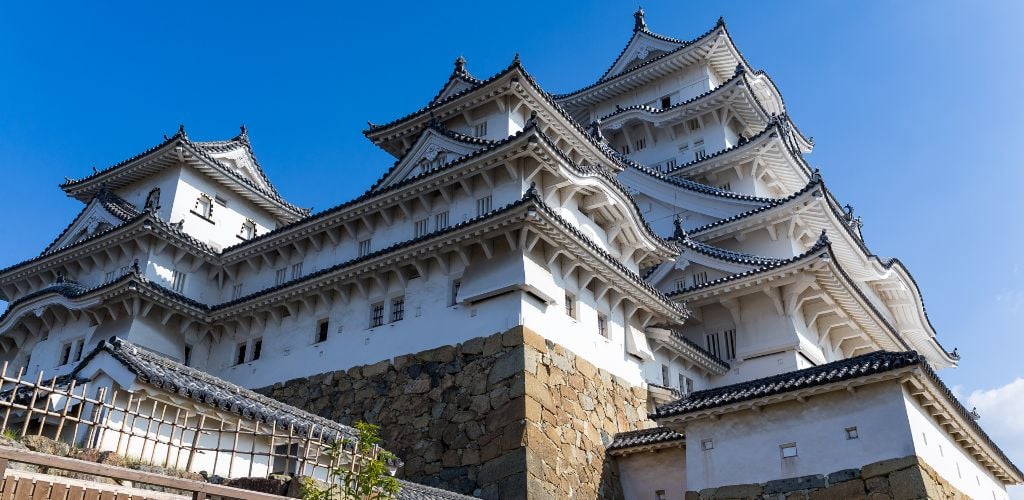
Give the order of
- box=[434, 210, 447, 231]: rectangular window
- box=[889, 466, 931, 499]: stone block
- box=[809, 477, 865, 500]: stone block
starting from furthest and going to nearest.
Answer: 1. box=[434, 210, 447, 231]: rectangular window
2. box=[809, 477, 865, 500]: stone block
3. box=[889, 466, 931, 499]: stone block

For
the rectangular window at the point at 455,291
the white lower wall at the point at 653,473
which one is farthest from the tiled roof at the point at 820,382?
the rectangular window at the point at 455,291

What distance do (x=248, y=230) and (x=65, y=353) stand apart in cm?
821

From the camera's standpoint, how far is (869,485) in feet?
53.5

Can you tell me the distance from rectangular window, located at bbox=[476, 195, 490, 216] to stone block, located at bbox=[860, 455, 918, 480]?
38.6 feet

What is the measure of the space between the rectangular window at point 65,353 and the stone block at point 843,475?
22.7 meters

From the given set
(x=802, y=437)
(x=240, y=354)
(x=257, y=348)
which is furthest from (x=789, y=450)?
(x=240, y=354)

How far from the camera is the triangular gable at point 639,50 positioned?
45.0 meters

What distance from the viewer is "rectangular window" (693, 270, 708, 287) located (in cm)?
3059

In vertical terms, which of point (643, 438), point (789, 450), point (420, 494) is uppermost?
point (643, 438)

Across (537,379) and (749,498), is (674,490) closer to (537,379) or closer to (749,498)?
(749,498)

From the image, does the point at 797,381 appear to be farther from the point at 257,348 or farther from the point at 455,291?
the point at 257,348

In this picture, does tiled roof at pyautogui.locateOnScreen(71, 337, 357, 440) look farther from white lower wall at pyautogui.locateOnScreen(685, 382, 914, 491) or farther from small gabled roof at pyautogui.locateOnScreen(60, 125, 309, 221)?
small gabled roof at pyautogui.locateOnScreen(60, 125, 309, 221)

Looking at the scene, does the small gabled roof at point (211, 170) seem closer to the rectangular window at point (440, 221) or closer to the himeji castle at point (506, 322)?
the himeji castle at point (506, 322)

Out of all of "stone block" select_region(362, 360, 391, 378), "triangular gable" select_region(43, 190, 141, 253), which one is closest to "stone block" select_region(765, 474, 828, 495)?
"stone block" select_region(362, 360, 391, 378)
